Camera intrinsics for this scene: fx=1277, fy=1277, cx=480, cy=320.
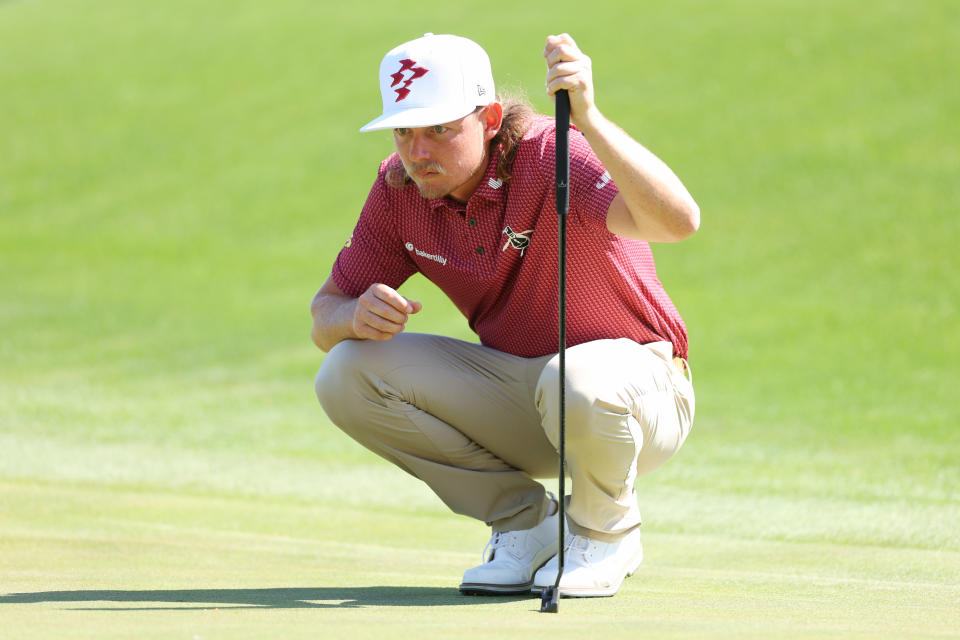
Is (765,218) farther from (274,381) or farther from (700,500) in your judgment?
(700,500)

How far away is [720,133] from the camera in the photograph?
38.6 ft

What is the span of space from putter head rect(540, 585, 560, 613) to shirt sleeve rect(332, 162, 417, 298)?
3.37 feet

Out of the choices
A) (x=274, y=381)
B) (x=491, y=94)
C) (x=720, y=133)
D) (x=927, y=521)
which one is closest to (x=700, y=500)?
(x=927, y=521)

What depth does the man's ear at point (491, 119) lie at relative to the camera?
302 cm

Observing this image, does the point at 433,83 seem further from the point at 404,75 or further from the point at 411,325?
the point at 411,325

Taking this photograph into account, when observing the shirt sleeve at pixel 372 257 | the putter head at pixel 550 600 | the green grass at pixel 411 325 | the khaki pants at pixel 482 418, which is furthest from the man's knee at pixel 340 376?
the putter head at pixel 550 600

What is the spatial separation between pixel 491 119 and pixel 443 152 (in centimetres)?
16

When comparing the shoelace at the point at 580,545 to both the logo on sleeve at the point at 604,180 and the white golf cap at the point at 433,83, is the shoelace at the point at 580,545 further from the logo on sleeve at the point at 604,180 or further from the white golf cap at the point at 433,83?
the white golf cap at the point at 433,83

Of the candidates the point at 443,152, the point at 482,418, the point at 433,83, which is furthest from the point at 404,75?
the point at 482,418

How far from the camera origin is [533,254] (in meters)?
3.03

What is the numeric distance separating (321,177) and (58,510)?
8.27 meters

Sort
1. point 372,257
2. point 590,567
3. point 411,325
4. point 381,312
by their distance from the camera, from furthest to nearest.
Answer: point 411,325
point 372,257
point 381,312
point 590,567

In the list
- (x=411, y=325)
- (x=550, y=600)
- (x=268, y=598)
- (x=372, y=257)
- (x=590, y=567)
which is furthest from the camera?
(x=411, y=325)

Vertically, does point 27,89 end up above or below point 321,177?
above
